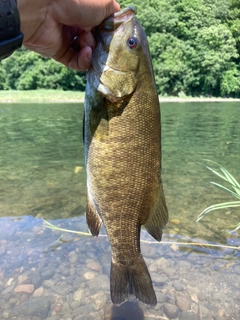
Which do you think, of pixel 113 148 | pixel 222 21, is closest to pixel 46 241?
pixel 113 148

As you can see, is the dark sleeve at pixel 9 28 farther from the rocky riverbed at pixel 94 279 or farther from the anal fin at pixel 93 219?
the rocky riverbed at pixel 94 279

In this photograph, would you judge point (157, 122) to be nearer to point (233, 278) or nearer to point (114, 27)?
point (114, 27)

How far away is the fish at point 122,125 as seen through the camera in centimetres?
216

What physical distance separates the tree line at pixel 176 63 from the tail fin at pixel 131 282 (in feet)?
151

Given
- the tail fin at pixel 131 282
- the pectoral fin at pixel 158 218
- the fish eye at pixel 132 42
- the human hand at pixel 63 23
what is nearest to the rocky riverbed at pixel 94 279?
the tail fin at pixel 131 282

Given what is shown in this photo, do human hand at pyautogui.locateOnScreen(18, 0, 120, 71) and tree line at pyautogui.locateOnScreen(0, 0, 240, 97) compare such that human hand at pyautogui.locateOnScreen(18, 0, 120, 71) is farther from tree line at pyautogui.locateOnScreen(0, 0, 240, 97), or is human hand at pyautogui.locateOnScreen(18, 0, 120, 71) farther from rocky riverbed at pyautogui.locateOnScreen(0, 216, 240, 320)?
tree line at pyautogui.locateOnScreen(0, 0, 240, 97)

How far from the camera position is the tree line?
48781mm

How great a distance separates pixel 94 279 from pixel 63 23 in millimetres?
3510

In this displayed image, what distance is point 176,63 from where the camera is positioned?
49625 millimetres

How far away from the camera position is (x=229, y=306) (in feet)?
13.8

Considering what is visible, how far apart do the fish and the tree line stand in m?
45.9

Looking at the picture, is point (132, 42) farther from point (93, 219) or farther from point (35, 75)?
point (35, 75)

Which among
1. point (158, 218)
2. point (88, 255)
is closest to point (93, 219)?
point (158, 218)

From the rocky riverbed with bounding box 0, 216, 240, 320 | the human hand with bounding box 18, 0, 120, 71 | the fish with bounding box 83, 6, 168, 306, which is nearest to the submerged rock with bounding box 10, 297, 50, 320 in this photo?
the rocky riverbed with bounding box 0, 216, 240, 320
